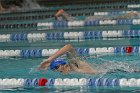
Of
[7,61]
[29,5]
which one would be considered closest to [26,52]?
[7,61]

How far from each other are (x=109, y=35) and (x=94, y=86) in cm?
379

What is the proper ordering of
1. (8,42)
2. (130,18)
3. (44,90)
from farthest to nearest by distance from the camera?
1. (130,18)
2. (8,42)
3. (44,90)

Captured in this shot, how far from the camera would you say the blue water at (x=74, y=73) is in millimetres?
5109

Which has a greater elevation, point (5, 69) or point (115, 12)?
point (115, 12)

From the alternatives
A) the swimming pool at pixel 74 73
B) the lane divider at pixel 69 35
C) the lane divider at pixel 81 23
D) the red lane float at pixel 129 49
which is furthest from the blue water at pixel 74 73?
the lane divider at pixel 81 23

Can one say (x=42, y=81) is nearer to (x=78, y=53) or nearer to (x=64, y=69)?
(x=64, y=69)

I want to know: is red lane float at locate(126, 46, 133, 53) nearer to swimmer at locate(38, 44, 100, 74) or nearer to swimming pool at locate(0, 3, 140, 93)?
swimming pool at locate(0, 3, 140, 93)

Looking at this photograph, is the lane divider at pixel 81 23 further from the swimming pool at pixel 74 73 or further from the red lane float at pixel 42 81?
the red lane float at pixel 42 81

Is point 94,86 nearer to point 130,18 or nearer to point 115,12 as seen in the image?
point 130,18

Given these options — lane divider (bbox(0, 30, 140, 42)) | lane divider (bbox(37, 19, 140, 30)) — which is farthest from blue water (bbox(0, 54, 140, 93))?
lane divider (bbox(37, 19, 140, 30))

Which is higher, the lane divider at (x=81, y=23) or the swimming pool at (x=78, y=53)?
the lane divider at (x=81, y=23)

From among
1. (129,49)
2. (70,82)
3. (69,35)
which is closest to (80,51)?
(129,49)

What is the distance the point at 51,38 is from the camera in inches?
360

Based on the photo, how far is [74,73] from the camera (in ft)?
19.0
